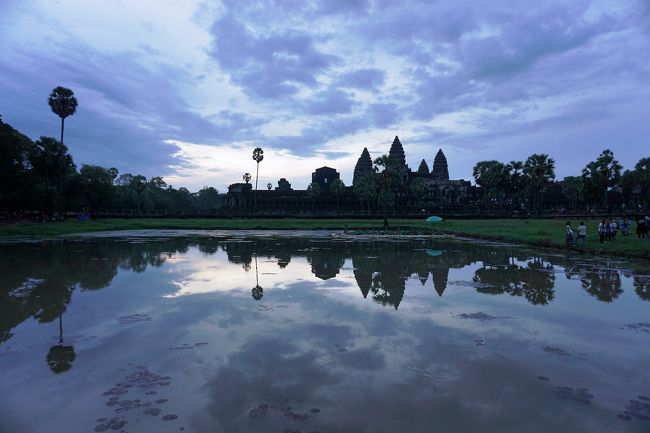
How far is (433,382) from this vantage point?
5.94 metres

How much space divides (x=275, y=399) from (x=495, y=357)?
3.72 metres

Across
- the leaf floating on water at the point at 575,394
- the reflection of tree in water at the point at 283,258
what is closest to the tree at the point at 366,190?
the reflection of tree in water at the point at 283,258

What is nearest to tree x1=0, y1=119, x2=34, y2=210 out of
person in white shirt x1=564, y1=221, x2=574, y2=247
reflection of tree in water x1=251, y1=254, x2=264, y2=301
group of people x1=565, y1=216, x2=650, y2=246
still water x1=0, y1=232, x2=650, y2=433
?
still water x1=0, y1=232, x2=650, y2=433

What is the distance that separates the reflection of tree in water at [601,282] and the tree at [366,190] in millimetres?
66142

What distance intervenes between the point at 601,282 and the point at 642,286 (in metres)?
1.07

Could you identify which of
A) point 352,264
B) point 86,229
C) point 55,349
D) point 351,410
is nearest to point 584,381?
point 351,410

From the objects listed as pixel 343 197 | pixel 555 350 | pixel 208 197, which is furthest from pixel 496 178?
pixel 208 197

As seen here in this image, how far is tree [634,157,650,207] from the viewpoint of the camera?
74700 millimetres

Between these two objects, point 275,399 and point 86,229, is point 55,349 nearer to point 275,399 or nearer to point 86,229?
point 275,399

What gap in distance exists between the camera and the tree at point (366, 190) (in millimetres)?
85250

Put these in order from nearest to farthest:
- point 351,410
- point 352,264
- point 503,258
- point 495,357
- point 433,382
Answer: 1. point 351,410
2. point 433,382
3. point 495,357
4. point 352,264
5. point 503,258

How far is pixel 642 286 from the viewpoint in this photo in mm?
13273

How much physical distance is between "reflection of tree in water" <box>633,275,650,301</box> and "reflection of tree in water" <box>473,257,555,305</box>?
7.19ft

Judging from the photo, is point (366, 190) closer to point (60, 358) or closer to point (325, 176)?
point (325, 176)
